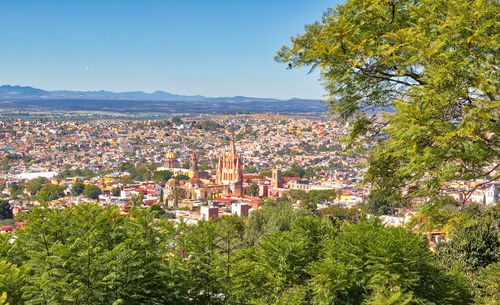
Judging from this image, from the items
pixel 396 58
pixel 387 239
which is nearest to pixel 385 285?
pixel 387 239

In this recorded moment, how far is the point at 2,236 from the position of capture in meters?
4.99

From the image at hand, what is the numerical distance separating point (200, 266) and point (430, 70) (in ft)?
8.99

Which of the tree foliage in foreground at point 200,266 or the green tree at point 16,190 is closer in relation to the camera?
the tree foliage in foreground at point 200,266

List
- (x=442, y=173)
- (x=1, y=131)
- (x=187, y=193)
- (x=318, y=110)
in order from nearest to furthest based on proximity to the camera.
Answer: (x=442, y=173), (x=187, y=193), (x=1, y=131), (x=318, y=110)

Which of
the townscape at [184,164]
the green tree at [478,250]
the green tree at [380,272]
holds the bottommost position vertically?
the townscape at [184,164]

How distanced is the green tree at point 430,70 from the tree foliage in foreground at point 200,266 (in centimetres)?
82

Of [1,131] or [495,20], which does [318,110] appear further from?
[495,20]

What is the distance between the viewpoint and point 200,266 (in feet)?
15.8

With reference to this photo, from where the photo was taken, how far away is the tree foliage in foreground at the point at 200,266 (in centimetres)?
382

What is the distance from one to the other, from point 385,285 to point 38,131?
344 ft

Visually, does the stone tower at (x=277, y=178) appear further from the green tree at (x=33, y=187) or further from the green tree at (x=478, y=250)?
the green tree at (x=478, y=250)

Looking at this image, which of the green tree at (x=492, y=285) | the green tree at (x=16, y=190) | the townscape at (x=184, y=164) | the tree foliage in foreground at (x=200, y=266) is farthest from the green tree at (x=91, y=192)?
the green tree at (x=492, y=285)

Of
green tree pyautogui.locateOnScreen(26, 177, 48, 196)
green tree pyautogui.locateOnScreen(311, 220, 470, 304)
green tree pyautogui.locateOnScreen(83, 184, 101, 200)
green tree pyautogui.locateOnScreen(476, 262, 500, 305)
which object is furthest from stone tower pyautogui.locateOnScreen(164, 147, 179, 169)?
green tree pyautogui.locateOnScreen(476, 262, 500, 305)

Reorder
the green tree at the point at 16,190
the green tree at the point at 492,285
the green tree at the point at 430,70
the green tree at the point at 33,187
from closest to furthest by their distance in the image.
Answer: the green tree at the point at 430,70 → the green tree at the point at 492,285 → the green tree at the point at 16,190 → the green tree at the point at 33,187
